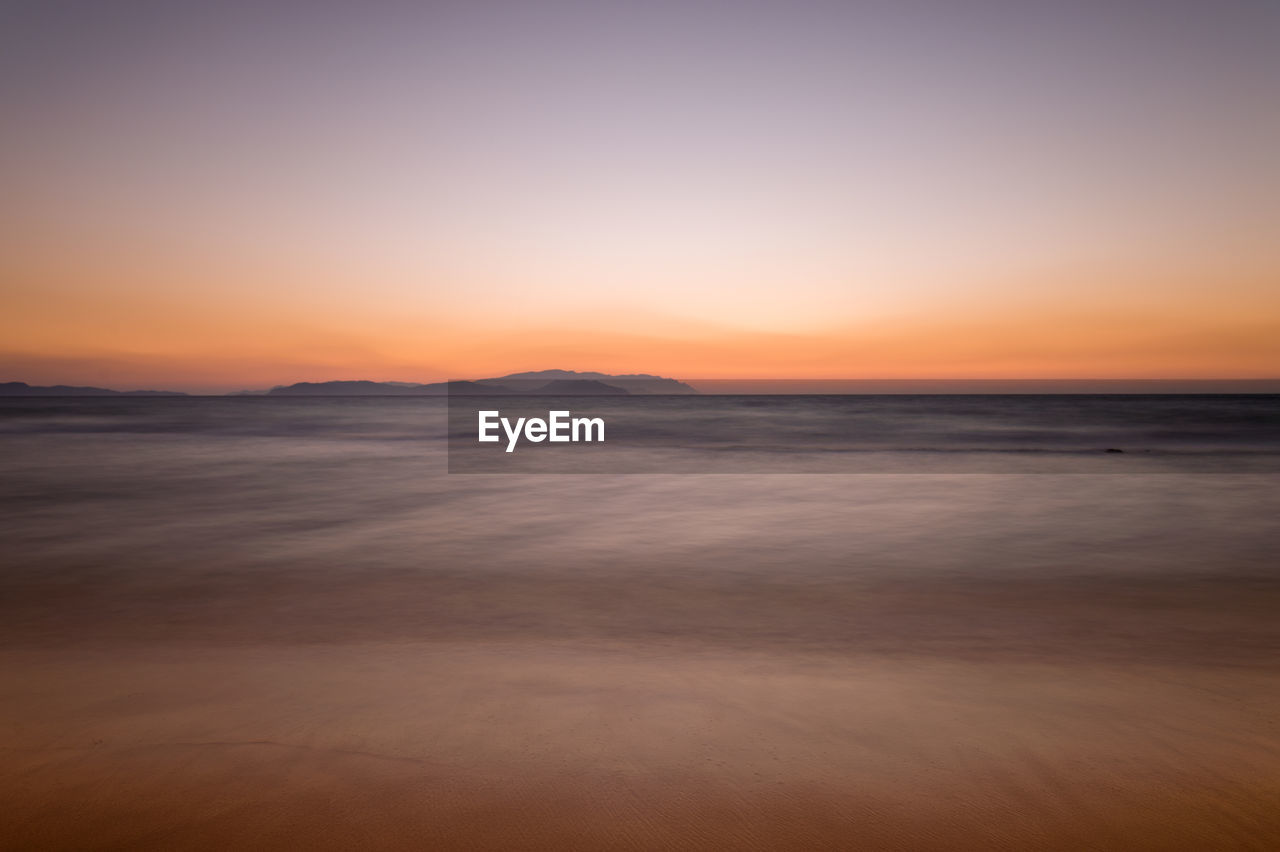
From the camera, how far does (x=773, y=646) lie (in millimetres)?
5223

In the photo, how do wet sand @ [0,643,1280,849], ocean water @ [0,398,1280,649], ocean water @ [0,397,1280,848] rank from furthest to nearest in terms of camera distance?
ocean water @ [0,398,1280,649] < ocean water @ [0,397,1280,848] < wet sand @ [0,643,1280,849]

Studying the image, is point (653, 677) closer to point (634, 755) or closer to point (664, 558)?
point (634, 755)

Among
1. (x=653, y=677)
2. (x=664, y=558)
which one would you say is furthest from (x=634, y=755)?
(x=664, y=558)

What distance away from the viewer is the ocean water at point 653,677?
307cm

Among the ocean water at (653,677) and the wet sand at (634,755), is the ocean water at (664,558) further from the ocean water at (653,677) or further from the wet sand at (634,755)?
the wet sand at (634,755)

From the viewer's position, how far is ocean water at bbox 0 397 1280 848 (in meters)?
3.07

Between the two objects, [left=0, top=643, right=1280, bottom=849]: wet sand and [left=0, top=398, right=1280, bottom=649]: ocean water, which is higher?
[left=0, top=643, right=1280, bottom=849]: wet sand

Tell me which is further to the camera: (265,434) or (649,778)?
(265,434)

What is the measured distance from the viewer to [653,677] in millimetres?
4562

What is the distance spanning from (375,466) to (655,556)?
14367 mm

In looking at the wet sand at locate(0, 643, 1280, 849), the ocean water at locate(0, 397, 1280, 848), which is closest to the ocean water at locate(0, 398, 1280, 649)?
the ocean water at locate(0, 397, 1280, 848)

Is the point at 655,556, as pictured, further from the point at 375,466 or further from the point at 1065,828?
the point at 375,466

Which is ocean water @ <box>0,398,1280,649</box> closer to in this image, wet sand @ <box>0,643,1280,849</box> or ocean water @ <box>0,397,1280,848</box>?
ocean water @ <box>0,397,1280,848</box>

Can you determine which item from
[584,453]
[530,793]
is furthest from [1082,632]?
[584,453]
